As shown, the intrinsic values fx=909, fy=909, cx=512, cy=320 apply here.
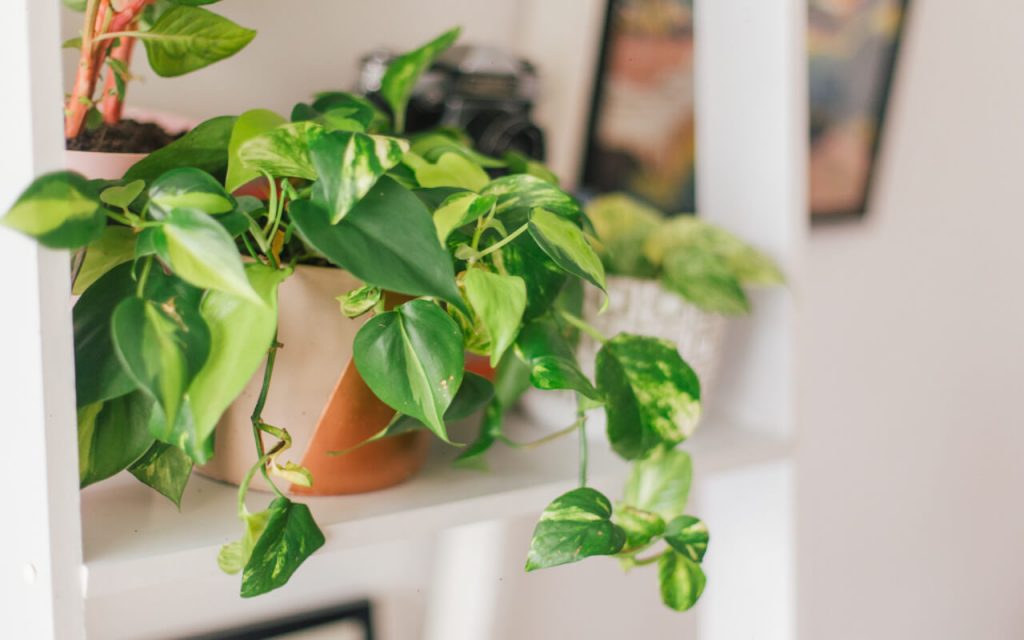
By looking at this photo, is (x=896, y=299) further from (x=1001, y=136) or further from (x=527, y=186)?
(x=527, y=186)

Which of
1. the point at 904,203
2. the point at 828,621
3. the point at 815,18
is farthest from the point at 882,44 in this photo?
the point at 828,621

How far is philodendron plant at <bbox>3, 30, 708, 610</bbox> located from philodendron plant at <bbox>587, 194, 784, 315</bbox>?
0.13 meters

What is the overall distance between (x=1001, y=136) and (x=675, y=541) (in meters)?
1.20

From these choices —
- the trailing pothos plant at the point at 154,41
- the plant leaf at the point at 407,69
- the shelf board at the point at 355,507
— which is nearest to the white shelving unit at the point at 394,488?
the shelf board at the point at 355,507

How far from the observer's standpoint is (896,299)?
1.38 metres

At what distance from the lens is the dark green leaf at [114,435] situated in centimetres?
47

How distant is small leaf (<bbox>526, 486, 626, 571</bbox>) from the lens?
0.52 metres

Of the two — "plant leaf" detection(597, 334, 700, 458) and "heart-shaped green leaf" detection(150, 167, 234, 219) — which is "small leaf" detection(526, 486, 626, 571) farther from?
"heart-shaped green leaf" detection(150, 167, 234, 219)

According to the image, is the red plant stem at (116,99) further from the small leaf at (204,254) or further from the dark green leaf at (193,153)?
the small leaf at (204,254)

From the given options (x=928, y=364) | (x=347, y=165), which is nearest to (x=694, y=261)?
(x=347, y=165)

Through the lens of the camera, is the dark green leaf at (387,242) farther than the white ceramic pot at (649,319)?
No

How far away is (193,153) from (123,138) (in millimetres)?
110

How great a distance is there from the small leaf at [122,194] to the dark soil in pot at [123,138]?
0.33 feet

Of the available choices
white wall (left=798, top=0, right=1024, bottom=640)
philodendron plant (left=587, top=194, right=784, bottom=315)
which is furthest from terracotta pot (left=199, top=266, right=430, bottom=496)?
white wall (left=798, top=0, right=1024, bottom=640)
